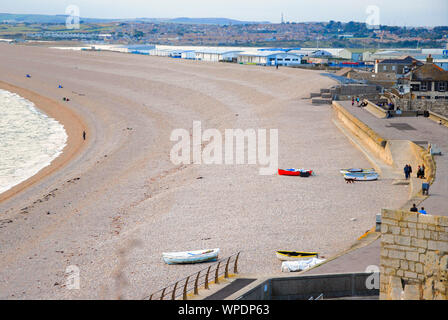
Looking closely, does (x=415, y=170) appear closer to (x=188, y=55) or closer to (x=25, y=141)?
(x=25, y=141)

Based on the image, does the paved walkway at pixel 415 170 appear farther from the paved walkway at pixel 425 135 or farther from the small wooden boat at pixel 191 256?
the small wooden boat at pixel 191 256

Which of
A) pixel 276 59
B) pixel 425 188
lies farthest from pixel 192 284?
pixel 276 59

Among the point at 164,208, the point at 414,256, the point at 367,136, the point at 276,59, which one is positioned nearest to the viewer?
the point at 414,256

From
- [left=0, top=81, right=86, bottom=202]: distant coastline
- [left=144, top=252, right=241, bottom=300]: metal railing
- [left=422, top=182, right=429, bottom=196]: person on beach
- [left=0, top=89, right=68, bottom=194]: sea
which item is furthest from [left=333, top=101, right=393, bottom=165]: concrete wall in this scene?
[left=0, top=89, right=68, bottom=194]: sea

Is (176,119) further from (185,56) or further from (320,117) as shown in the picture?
(185,56)

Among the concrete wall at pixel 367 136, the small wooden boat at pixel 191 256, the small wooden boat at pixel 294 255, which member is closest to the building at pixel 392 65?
the concrete wall at pixel 367 136
